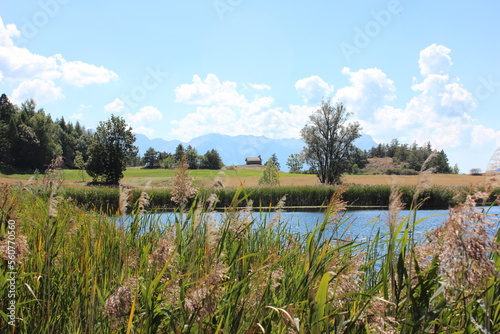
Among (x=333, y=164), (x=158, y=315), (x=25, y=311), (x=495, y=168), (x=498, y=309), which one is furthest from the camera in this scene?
(x=333, y=164)

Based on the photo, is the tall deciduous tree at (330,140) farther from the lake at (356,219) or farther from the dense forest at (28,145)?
the dense forest at (28,145)

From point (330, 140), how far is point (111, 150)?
88.8 feet

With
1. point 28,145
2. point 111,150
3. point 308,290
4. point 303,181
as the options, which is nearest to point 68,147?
point 28,145

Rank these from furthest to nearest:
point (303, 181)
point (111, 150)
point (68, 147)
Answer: point (68, 147) < point (303, 181) < point (111, 150)

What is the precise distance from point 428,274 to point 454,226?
2.36 feet

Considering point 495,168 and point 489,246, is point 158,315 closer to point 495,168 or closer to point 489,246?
point 489,246

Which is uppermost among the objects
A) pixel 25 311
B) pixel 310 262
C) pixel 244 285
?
pixel 310 262

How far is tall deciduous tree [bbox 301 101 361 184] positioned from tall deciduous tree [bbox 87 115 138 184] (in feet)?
72.8

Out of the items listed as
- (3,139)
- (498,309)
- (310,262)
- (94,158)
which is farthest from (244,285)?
(3,139)

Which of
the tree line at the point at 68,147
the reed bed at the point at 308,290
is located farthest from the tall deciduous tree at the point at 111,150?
the reed bed at the point at 308,290

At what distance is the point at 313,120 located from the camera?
50.4 meters

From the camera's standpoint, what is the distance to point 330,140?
163ft

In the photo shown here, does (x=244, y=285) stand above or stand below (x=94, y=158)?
A: below

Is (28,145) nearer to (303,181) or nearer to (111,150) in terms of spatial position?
(111,150)
